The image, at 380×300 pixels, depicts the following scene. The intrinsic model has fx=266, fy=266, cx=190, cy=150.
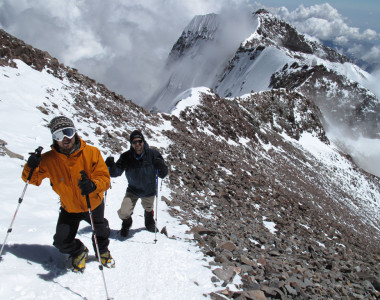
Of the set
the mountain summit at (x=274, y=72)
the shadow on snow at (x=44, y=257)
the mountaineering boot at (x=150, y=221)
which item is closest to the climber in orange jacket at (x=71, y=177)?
the shadow on snow at (x=44, y=257)

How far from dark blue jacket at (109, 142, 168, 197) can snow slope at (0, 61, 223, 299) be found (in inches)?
52.2

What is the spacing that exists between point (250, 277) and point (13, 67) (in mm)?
14756

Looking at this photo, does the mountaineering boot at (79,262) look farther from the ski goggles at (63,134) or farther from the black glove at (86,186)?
the ski goggles at (63,134)

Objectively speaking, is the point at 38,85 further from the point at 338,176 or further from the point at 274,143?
the point at 338,176

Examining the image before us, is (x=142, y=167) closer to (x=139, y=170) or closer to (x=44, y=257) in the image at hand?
(x=139, y=170)

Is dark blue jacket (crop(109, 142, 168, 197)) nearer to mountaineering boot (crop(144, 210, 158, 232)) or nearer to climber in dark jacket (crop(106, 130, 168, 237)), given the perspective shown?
climber in dark jacket (crop(106, 130, 168, 237))

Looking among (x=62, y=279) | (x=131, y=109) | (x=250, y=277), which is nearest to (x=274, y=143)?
(x=131, y=109)

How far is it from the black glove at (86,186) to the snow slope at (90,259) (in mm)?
1458

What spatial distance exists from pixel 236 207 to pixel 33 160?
→ 30.3 ft

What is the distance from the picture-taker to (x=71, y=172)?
381 cm

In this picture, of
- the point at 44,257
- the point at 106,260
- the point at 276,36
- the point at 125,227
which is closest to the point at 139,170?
the point at 125,227

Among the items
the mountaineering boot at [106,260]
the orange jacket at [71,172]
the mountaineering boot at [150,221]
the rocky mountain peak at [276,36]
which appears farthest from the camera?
the rocky mountain peak at [276,36]

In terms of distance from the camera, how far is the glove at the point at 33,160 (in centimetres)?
358

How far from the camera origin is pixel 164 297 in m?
4.27
